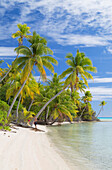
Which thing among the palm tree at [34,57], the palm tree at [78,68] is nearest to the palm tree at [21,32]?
the palm tree at [34,57]

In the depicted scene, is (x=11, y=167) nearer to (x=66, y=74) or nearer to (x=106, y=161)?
(x=106, y=161)

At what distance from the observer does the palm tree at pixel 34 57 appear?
22172 mm

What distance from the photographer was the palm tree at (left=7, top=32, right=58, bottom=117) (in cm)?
2217

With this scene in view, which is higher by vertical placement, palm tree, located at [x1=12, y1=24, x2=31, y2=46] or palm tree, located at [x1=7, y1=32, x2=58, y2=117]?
palm tree, located at [x1=12, y1=24, x2=31, y2=46]

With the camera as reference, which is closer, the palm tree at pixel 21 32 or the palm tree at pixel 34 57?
the palm tree at pixel 34 57

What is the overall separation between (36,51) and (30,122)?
10.1m

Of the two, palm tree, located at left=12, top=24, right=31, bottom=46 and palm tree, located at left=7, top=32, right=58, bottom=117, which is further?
palm tree, located at left=12, top=24, right=31, bottom=46

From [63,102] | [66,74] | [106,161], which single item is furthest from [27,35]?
[106,161]

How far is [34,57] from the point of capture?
22516 mm

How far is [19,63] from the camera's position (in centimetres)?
2355

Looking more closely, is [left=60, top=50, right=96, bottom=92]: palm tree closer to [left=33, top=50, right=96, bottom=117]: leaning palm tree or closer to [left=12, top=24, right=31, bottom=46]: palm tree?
[left=33, top=50, right=96, bottom=117]: leaning palm tree

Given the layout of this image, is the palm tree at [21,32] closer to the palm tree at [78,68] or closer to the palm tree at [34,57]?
the palm tree at [34,57]

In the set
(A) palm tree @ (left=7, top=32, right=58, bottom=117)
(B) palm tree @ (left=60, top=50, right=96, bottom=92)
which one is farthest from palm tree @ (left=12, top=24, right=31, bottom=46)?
(B) palm tree @ (left=60, top=50, right=96, bottom=92)

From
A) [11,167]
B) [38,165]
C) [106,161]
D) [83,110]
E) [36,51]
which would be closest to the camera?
[11,167]
